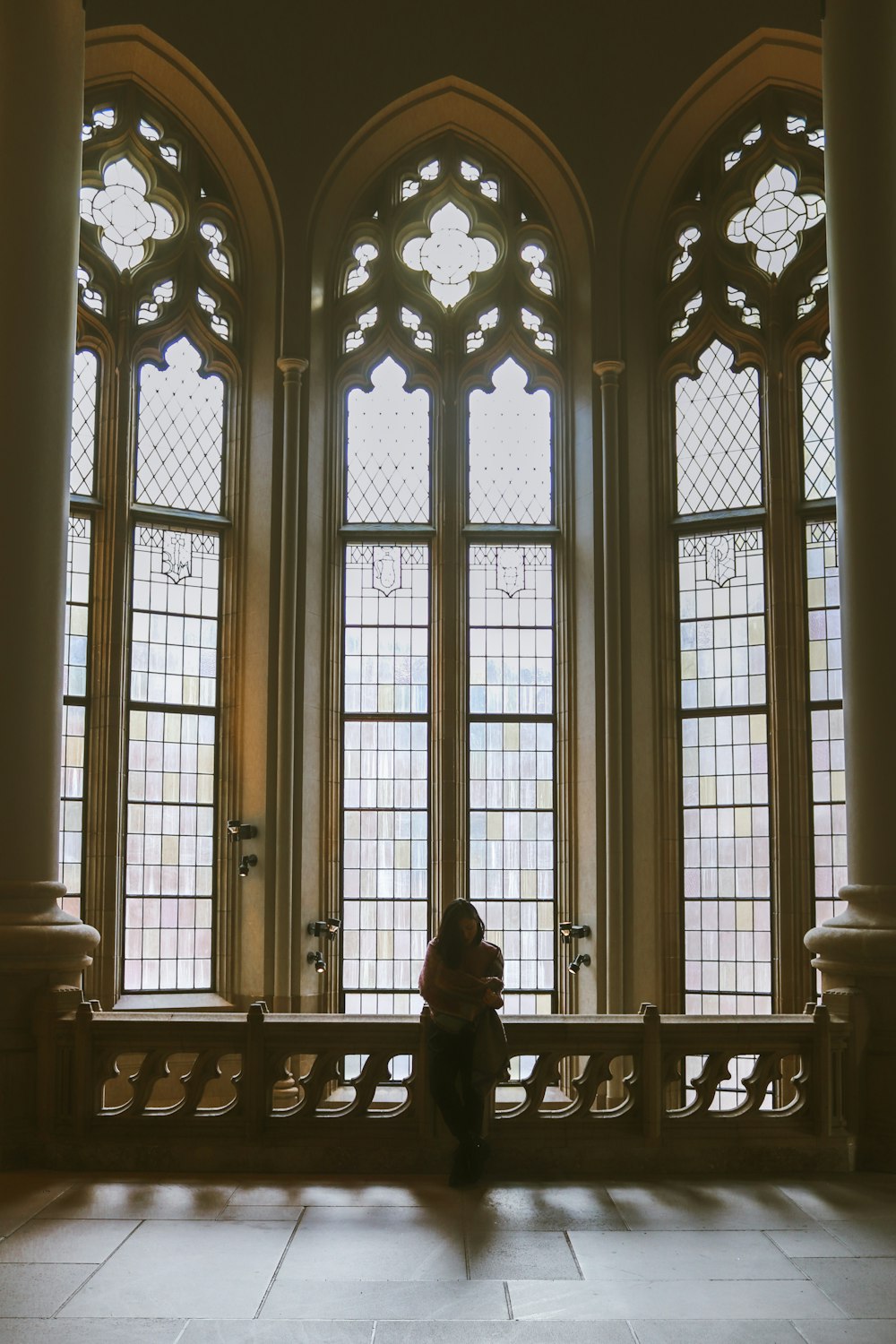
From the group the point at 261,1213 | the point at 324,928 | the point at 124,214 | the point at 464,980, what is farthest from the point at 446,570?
the point at 261,1213

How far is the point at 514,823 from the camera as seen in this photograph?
10.8 metres

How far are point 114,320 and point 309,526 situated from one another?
234 centimetres

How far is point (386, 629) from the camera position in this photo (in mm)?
11016

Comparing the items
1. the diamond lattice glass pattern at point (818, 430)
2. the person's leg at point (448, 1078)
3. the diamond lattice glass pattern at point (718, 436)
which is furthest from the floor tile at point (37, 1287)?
the diamond lattice glass pattern at point (818, 430)

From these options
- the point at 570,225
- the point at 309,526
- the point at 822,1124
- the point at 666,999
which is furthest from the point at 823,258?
the point at 822,1124

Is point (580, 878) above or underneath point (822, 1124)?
above

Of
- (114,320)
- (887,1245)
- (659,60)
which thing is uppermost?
(659,60)

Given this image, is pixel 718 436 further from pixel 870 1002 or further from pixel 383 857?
pixel 870 1002

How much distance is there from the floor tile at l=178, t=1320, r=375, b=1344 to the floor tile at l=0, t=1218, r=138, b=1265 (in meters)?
0.88

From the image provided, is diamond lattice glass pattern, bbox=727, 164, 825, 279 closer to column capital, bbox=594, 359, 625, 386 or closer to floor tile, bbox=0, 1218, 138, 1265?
column capital, bbox=594, 359, 625, 386

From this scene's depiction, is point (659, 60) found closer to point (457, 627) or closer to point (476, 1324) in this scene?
point (457, 627)

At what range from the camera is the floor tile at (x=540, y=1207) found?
17.6 feet

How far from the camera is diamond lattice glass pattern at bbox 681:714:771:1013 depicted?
10.2 metres

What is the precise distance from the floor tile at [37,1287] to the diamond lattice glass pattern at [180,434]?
276 inches
